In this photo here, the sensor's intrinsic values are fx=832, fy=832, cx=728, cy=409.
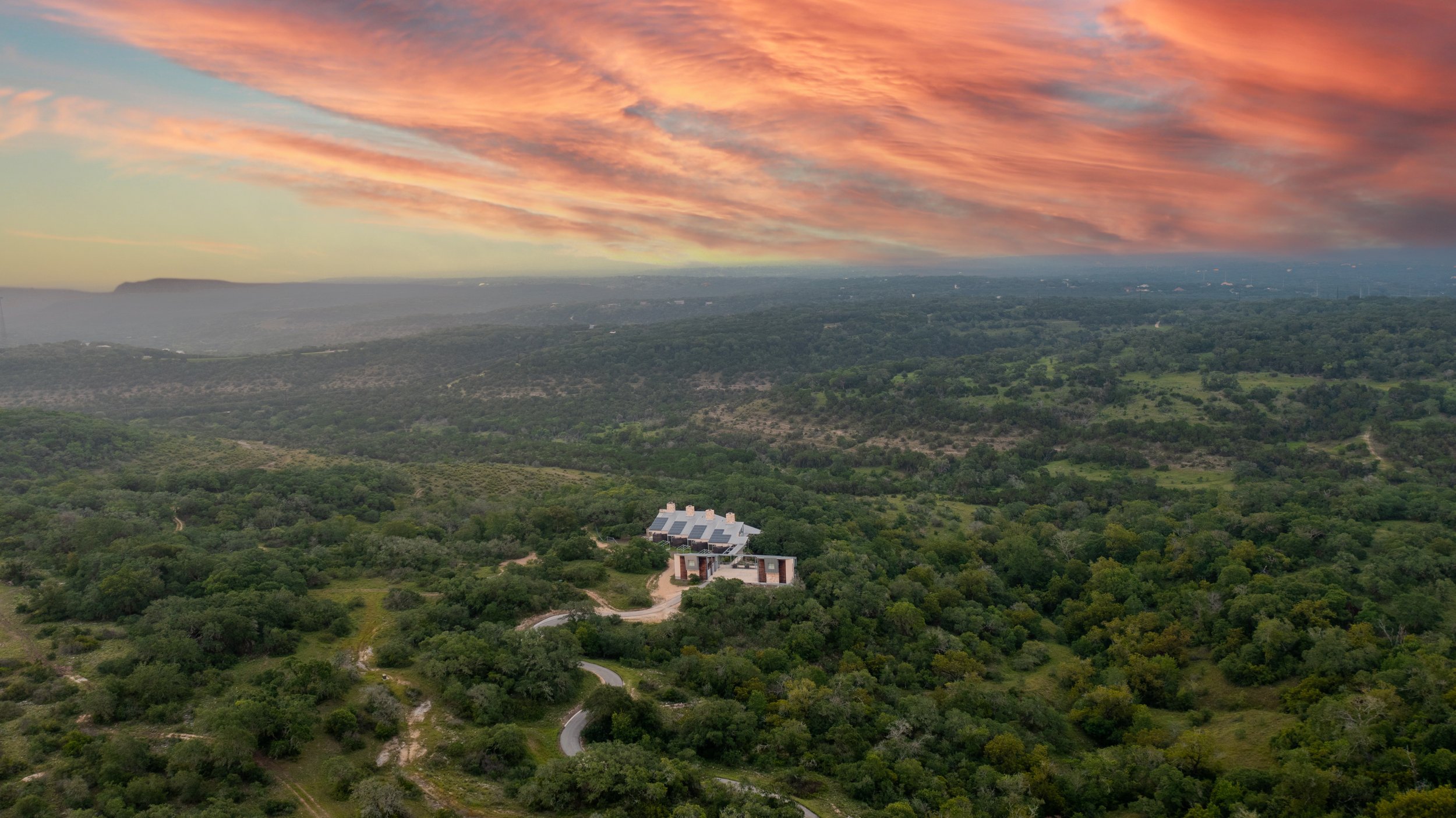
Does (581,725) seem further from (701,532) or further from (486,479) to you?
(486,479)

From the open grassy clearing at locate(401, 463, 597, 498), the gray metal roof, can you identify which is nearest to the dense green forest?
the open grassy clearing at locate(401, 463, 597, 498)

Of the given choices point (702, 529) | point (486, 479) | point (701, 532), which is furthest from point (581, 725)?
point (486, 479)

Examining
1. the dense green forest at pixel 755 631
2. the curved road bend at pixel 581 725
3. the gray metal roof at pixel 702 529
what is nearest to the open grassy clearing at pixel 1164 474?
the dense green forest at pixel 755 631

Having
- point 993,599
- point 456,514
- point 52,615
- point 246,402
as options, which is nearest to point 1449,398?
point 993,599

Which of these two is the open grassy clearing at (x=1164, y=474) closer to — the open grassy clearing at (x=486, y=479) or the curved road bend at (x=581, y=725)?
the open grassy clearing at (x=486, y=479)

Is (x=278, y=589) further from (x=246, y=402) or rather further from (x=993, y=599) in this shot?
(x=246, y=402)
